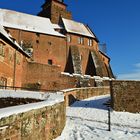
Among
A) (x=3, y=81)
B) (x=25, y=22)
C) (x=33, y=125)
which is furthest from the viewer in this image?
(x=25, y=22)

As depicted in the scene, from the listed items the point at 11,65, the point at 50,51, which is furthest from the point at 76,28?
the point at 11,65

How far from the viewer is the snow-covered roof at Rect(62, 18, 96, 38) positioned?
2051 inches


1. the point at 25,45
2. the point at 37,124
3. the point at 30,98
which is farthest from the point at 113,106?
the point at 25,45

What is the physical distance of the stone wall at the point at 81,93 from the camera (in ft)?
71.9

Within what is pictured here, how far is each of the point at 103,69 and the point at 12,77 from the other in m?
28.0

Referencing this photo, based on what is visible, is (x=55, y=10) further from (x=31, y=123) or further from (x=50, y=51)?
(x=31, y=123)

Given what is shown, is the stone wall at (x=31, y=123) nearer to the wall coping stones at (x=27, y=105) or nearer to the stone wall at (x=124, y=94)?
the wall coping stones at (x=27, y=105)

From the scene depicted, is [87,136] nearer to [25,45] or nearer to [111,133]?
[111,133]

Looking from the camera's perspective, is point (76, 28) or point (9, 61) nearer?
point (9, 61)

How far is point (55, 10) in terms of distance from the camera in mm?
54938

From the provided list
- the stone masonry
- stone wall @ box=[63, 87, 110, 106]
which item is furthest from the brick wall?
the stone masonry

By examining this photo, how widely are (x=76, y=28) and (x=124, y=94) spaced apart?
1491 inches

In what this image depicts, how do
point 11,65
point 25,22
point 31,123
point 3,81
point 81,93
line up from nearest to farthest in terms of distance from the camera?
point 31,123 < point 3,81 < point 81,93 < point 11,65 < point 25,22

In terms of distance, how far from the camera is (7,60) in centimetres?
2556
